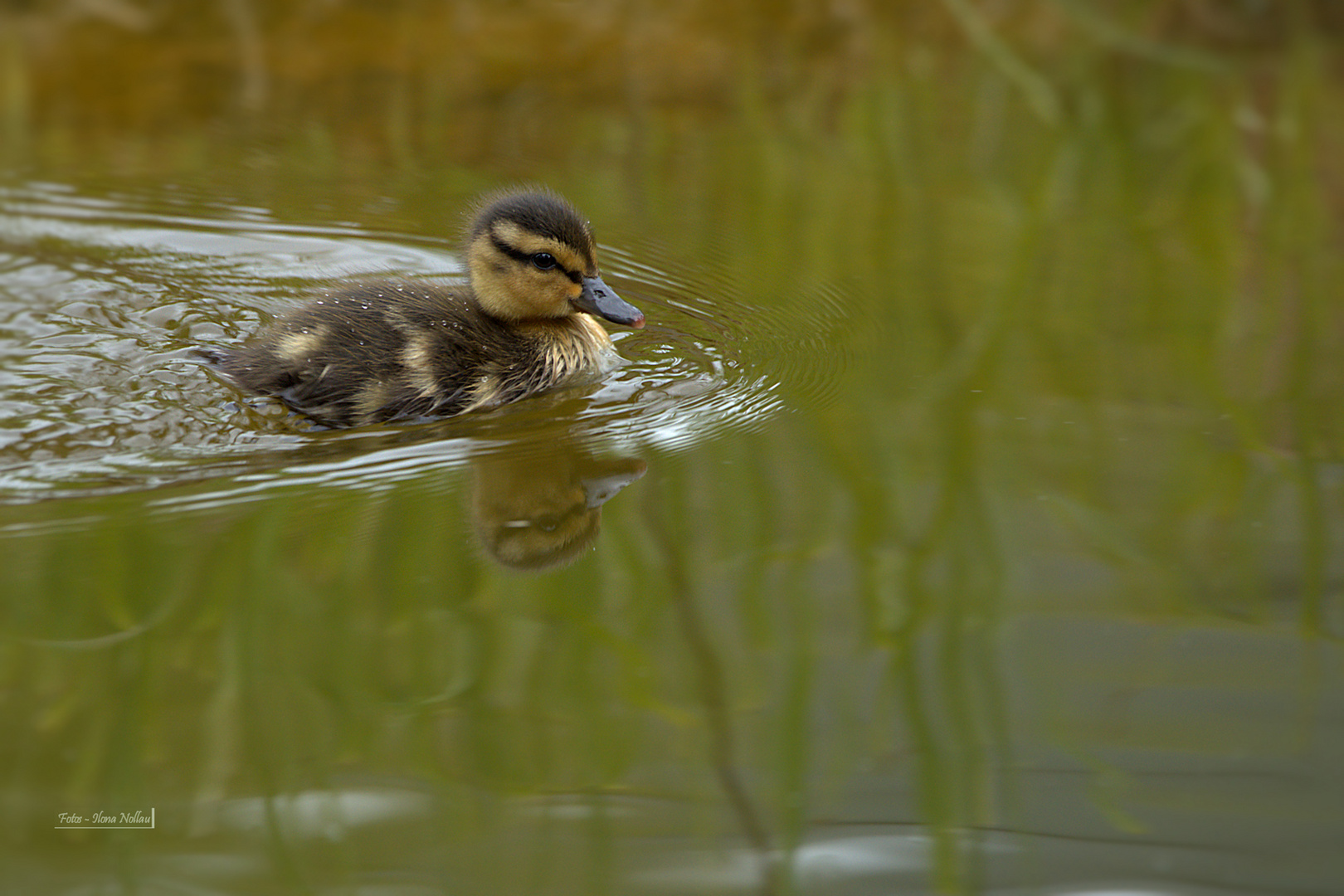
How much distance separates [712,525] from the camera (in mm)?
2215

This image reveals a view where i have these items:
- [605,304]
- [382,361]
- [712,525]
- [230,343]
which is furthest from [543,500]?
[230,343]

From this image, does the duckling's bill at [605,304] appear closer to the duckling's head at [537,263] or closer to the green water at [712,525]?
the duckling's head at [537,263]

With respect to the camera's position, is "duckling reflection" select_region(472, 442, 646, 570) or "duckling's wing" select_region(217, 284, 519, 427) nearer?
"duckling reflection" select_region(472, 442, 646, 570)

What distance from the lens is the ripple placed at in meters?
2.49

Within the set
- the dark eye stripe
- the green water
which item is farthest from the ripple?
the dark eye stripe

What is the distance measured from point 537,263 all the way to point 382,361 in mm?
417

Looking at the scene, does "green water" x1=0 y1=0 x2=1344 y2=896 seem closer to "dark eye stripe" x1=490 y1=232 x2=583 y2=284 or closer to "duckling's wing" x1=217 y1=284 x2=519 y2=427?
"duckling's wing" x1=217 y1=284 x2=519 y2=427

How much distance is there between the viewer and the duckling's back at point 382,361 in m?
2.73

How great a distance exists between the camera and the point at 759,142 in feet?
14.1

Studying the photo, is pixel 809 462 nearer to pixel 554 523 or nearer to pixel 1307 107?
pixel 554 523

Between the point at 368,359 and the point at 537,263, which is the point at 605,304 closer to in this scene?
the point at 537,263

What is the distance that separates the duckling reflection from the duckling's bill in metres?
0.46

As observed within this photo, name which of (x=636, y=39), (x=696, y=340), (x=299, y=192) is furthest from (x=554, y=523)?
(x=636, y=39)

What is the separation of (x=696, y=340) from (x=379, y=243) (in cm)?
105
